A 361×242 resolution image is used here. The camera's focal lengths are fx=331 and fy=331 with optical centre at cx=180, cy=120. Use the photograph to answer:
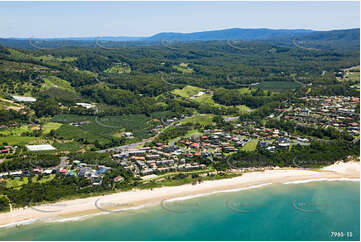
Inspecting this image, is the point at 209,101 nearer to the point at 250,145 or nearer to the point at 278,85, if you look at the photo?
the point at 278,85

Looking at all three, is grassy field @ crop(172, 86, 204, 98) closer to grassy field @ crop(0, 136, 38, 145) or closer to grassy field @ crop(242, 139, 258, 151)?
grassy field @ crop(242, 139, 258, 151)

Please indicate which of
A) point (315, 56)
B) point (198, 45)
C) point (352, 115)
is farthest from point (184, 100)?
point (198, 45)

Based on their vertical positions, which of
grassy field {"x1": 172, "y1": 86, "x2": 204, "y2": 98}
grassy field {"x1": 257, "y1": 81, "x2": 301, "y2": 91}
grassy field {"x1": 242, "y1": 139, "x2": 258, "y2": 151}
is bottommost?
grassy field {"x1": 242, "y1": 139, "x2": 258, "y2": 151}

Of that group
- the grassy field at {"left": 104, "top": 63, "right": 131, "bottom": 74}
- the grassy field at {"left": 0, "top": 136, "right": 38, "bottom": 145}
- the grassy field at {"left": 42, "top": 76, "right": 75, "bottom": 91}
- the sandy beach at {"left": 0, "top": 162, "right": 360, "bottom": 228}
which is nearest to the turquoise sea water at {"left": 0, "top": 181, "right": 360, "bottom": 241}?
the sandy beach at {"left": 0, "top": 162, "right": 360, "bottom": 228}

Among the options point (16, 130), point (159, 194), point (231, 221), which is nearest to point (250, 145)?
point (231, 221)

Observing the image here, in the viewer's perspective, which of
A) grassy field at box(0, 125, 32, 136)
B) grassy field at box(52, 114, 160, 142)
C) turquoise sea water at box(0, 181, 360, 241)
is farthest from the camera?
grassy field at box(52, 114, 160, 142)

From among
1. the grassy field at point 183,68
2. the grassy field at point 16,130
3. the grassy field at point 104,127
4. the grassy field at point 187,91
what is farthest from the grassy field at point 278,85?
the grassy field at point 16,130
